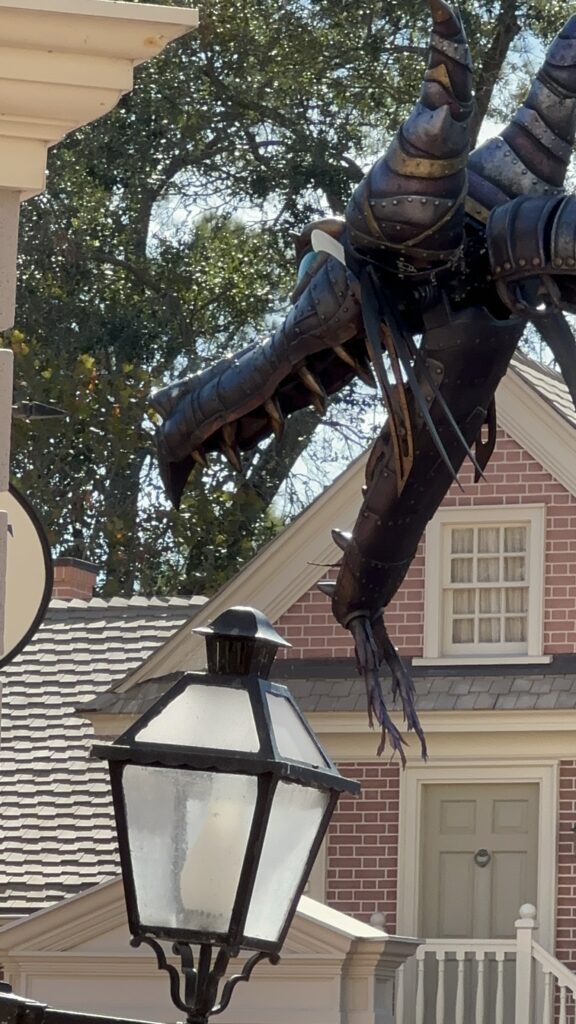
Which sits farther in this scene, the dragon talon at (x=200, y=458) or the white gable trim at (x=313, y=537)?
the white gable trim at (x=313, y=537)

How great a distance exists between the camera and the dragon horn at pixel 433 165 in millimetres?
3609

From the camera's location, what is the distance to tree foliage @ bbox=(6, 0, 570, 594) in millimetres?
27438

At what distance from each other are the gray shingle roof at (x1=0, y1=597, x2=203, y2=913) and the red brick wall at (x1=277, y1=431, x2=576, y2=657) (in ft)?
6.71

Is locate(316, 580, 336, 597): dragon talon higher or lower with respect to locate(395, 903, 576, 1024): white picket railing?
higher

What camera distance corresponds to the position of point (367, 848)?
1731 cm

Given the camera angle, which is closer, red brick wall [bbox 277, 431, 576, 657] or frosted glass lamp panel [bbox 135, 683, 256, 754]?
frosted glass lamp panel [bbox 135, 683, 256, 754]

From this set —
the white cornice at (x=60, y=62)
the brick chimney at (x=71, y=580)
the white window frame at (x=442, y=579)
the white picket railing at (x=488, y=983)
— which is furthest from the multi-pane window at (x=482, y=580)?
the white cornice at (x=60, y=62)

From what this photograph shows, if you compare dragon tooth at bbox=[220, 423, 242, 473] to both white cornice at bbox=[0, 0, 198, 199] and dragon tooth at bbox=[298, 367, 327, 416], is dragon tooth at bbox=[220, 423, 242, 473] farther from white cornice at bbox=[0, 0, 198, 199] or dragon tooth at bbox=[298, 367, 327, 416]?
white cornice at bbox=[0, 0, 198, 199]

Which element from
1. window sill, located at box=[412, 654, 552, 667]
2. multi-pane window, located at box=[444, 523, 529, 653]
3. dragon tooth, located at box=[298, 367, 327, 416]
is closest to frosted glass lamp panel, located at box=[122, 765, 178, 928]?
dragon tooth, located at box=[298, 367, 327, 416]

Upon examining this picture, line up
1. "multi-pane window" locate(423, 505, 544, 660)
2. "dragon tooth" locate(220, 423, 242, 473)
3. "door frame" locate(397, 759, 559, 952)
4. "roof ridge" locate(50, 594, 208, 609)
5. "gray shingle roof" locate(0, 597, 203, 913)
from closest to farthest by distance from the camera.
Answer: "dragon tooth" locate(220, 423, 242, 473), "gray shingle roof" locate(0, 597, 203, 913), "door frame" locate(397, 759, 559, 952), "multi-pane window" locate(423, 505, 544, 660), "roof ridge" locate(50, 594, 208, 609)

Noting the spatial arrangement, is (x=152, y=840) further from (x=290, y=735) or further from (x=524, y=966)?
(x=524, y=966)

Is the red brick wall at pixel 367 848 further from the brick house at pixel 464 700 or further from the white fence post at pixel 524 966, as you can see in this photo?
the white fence post at pixel 524 966

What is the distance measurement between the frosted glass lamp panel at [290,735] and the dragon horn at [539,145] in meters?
0.91

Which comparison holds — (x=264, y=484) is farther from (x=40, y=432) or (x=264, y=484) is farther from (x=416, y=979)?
(x=416, y=979)
